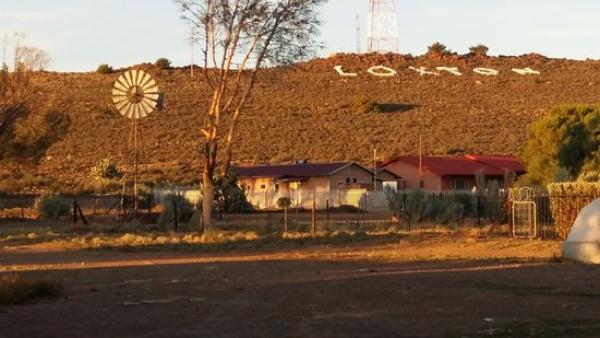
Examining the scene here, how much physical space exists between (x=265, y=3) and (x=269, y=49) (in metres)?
1.72

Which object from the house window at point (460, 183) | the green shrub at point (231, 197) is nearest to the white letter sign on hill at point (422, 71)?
the house window at point (460, 183)

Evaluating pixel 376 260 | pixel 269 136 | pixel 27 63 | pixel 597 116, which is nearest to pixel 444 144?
pixel 269 136

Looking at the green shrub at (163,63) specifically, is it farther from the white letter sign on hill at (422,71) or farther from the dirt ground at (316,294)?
the dirt ground at (316,294)

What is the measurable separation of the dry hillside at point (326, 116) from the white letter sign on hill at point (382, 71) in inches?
43.0

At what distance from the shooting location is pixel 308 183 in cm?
6788

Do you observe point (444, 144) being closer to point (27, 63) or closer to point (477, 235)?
point (27, 63)

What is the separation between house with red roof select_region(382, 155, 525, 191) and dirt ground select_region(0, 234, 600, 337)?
3701cm

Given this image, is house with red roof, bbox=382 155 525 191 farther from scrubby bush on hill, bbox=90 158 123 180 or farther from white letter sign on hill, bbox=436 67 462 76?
white letter sign on hill, bbox=436 67 462 76

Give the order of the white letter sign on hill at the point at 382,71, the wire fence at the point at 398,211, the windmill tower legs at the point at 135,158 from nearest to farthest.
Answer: the wire fence at the point at 398,211, the windmill tower legs at the point at 135,158, the white letter sign on hill at the point at 382,71

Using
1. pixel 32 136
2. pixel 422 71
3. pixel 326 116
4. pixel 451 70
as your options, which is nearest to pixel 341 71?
pixel 422 71

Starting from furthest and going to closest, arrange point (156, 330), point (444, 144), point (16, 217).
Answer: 1. point (444, 144)
2. point (16, 217)
3. point (156, 330)

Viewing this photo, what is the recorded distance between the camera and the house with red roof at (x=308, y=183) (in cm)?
6317

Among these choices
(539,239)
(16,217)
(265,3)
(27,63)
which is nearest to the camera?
(539,239)

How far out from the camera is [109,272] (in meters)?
25.3
